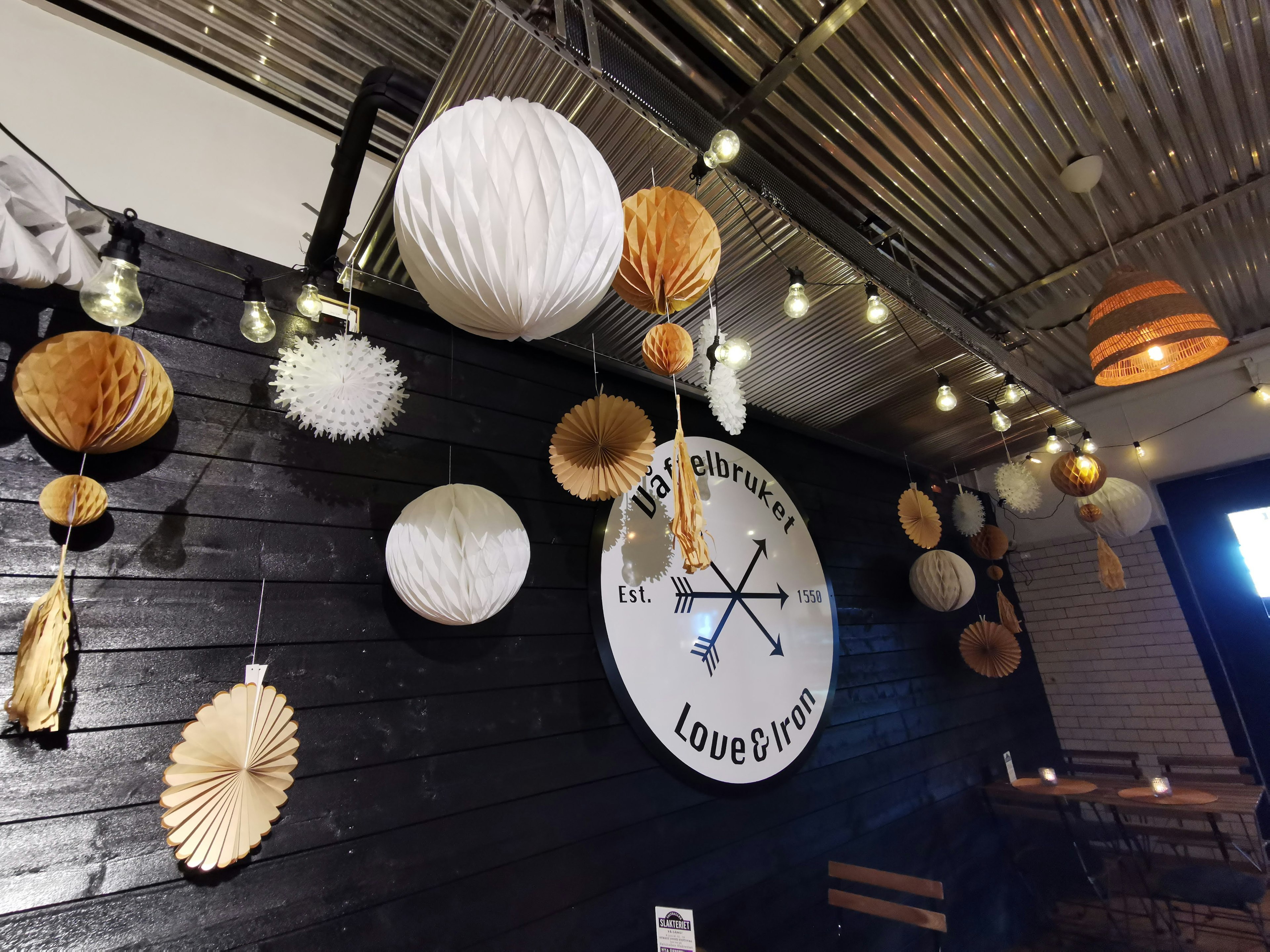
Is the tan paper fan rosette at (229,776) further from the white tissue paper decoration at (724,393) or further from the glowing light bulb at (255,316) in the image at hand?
the white tissue paper decoration at (724,393)

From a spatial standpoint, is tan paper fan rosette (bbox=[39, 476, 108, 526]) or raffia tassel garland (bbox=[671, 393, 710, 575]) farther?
raffia tassel garland (bbox=[671, 393, 710, 575])

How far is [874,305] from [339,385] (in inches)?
82.8

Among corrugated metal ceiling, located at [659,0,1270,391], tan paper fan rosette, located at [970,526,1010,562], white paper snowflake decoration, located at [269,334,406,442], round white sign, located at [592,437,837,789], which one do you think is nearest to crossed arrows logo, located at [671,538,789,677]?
round white sign, located at [592,437,837,789]

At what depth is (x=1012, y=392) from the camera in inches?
143

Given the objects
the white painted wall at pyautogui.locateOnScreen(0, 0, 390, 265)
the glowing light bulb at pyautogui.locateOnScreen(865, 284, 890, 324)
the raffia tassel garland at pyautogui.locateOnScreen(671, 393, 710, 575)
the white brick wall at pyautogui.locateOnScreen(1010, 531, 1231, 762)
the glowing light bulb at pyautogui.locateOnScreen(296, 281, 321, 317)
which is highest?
the white painted wall at pyautogui.locateOnScreen(0, 0, 390, 265)

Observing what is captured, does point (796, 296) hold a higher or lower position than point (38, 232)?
higher

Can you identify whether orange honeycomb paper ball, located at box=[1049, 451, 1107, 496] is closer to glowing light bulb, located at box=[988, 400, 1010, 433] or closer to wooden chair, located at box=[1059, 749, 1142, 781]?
glowing light bulb, located at box=[988, 400, 1010, 433]

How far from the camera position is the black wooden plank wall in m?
1.36

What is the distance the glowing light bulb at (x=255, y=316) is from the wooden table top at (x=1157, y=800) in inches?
187

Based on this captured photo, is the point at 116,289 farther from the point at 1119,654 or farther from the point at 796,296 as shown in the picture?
the point at 1119,654

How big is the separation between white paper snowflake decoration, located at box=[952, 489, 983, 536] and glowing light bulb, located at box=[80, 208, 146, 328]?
5140 millimetres

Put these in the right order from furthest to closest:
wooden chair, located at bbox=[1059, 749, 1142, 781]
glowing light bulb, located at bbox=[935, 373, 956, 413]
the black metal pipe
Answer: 1. wooden chair, located at bbox=[1059, 749, 1142, 781]
2. glowing light bulb, located at bbox=[935, 373, 956, 413]
3. the black metal pipe

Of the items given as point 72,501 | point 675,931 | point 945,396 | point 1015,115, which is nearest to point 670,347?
point 72,501

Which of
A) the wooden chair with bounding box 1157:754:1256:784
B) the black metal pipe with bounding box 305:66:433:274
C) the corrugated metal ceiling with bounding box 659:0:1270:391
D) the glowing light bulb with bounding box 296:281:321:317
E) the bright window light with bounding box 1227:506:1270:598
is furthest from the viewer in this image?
the bright window light with bounding box 1227:506:1270:598
